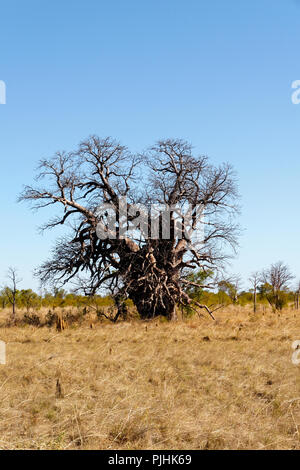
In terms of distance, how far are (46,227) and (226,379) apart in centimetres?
1167

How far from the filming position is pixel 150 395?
20.6ft

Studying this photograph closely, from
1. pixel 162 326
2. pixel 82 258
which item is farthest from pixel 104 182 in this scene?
pixel 162 326

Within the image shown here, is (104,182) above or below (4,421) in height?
above

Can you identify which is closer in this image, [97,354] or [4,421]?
[4,421]

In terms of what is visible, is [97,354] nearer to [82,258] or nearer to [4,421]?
[4,421]

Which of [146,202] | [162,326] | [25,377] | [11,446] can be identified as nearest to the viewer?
[11,446]

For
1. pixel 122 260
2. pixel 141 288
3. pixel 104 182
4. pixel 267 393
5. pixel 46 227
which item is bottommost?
pixel 267 393

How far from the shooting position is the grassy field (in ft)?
15.5

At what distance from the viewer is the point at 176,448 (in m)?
4.51

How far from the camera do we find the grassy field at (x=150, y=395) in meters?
4.72

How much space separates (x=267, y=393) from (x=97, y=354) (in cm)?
412

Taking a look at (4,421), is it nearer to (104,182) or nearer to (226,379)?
(226,379)

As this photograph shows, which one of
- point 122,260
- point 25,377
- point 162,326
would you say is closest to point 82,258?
point 122,260
